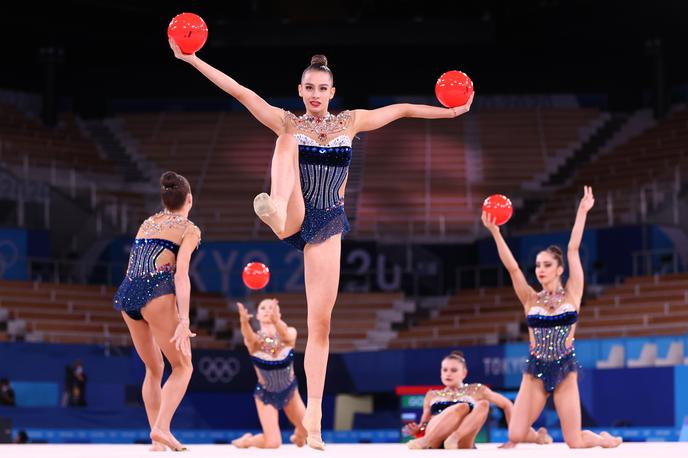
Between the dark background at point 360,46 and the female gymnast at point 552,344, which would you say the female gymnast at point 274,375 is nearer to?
the female gymnast at point 552,344

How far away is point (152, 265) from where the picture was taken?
225 inches

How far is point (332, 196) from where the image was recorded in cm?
503

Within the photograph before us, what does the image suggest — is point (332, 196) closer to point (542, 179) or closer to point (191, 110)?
point (542, 179)

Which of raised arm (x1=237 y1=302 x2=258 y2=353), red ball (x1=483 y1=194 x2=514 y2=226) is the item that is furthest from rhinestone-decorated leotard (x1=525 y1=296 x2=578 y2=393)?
raised arm (x1=237 y1=302 x2=258 y2=353)

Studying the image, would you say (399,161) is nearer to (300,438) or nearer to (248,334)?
(248,334)

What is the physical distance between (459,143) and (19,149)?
790 centimetres

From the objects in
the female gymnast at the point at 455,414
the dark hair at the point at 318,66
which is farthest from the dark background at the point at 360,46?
the dark hair at the point at 318,66

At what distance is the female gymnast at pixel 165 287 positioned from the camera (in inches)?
223

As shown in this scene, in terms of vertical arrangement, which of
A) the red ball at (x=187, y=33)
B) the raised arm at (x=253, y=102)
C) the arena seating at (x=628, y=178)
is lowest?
the raised arm at (x=253, y=102)

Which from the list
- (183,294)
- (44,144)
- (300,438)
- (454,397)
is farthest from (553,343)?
(44,144)

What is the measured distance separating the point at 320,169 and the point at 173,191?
1160mm

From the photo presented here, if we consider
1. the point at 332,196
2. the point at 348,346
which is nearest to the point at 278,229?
the point at 332,196

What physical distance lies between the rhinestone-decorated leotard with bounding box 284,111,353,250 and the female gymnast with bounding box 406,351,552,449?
2.86 meters

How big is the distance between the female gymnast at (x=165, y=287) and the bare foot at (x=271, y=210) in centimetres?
116
